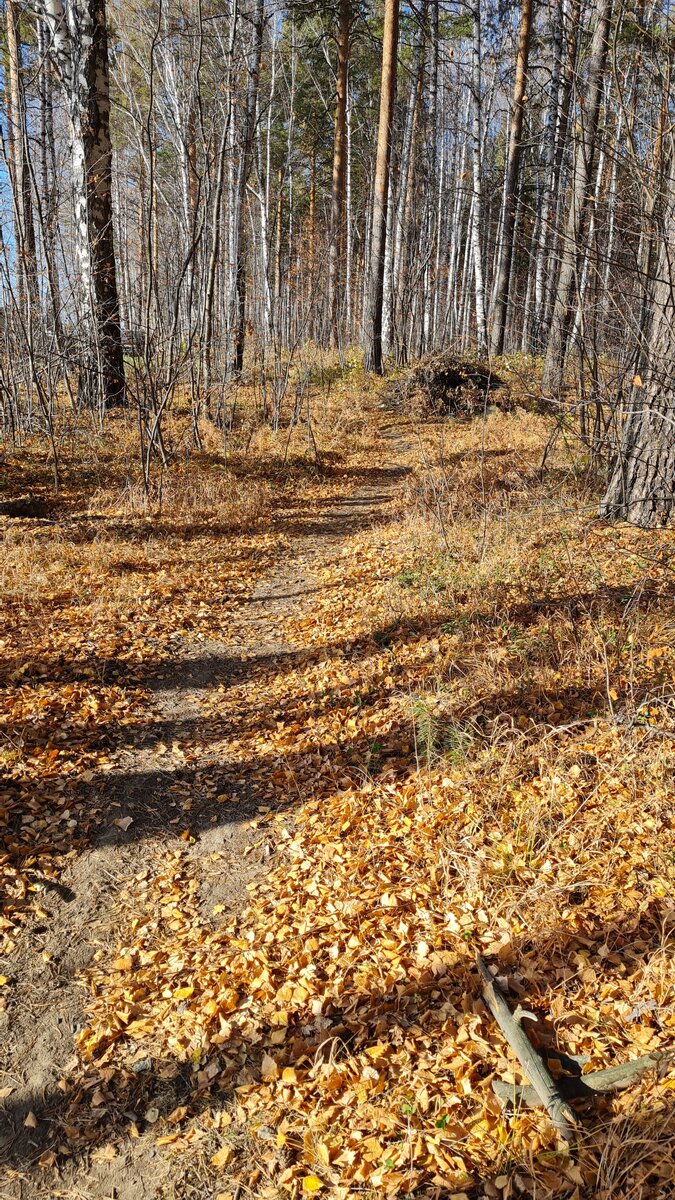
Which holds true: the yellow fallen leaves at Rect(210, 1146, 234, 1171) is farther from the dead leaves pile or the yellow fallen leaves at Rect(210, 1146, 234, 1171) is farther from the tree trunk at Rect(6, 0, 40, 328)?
the tree trunk at Rect(6, 0, 40, 328)

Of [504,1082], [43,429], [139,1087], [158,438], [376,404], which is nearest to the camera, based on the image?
[504,1082]

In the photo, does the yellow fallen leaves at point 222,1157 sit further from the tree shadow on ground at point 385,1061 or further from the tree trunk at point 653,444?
the tree trunk at point 653,444

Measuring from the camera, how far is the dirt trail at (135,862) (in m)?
2.42

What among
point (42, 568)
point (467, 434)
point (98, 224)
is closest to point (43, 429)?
point (98, 224)

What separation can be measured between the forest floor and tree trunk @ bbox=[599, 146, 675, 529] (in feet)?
1.06

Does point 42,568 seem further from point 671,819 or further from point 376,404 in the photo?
point 376,404

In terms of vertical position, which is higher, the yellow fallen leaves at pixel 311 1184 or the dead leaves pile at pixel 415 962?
the dead leaves pile at pixel 415 962

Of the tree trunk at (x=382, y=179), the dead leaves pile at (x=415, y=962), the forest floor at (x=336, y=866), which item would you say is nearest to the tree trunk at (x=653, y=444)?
the forest floor at (x=336, y=866)

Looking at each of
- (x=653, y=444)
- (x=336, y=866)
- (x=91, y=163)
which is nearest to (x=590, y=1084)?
(x=336, y=866)

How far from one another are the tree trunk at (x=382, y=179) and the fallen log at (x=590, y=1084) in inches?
645

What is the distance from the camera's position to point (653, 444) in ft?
19.4

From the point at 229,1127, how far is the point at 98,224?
484 inches

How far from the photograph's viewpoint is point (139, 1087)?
2.59 meters

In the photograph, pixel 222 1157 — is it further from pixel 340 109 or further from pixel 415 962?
pixel 340 109
